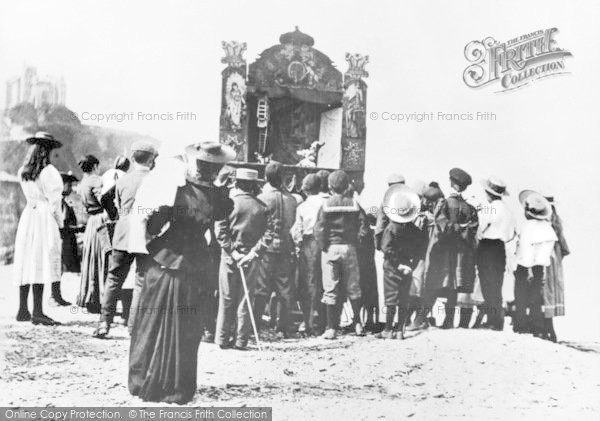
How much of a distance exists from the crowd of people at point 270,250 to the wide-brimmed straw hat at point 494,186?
0.04 ft

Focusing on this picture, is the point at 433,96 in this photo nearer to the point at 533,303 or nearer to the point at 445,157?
the point at 445,157

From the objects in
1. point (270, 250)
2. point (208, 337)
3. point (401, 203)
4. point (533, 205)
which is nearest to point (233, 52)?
point (270, 250)

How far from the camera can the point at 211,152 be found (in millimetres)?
5816

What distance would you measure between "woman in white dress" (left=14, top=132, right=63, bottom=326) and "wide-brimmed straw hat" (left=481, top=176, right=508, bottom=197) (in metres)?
3.87

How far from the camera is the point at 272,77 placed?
6312 millimetres

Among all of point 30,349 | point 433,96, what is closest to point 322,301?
point 433,96

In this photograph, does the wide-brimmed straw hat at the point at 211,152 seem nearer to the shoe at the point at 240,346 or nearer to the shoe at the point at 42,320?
the shoe at the point at 240,346

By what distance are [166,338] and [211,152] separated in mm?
1574

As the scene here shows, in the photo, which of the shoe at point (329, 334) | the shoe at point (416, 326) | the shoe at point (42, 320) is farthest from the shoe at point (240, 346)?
the shoe at point (42, 320)

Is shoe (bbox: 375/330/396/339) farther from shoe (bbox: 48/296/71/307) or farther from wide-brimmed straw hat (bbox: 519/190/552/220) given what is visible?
shoe (bbox: 48/296/71/307)

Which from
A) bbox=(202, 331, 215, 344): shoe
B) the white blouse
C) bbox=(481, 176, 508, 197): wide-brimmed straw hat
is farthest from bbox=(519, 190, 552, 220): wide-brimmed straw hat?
the white blouse

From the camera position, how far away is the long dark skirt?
546 centimetres

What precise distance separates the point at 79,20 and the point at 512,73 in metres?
4.02

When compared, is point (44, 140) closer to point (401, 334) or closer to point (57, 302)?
point (57, 302)
